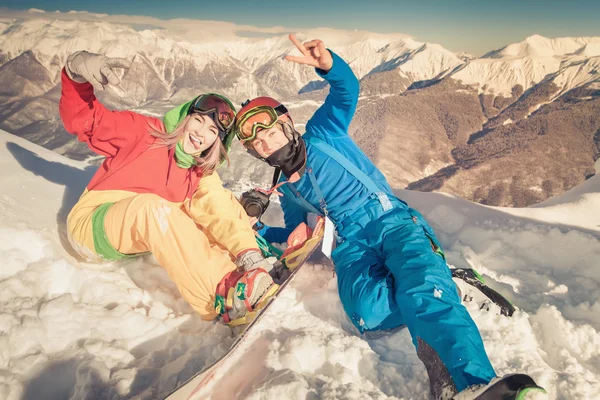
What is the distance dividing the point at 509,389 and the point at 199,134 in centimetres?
165

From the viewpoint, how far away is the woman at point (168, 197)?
1.43 metres

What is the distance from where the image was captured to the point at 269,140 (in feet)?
6.08

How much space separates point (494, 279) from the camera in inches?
91.0

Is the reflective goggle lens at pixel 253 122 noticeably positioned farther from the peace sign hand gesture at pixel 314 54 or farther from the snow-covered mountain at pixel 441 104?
the snow-covered mountain at pixel 441 104

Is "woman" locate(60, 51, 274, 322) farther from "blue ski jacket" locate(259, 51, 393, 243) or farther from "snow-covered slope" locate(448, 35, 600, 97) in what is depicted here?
"snow-covered slope" locate(448, 35, 600, 97)

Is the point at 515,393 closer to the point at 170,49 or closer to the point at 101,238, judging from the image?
the point at 101,238

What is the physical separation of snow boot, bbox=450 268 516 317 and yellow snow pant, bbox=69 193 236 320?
129 cm

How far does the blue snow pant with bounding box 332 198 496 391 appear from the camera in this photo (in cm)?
113

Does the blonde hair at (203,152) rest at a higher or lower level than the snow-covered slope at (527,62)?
lower

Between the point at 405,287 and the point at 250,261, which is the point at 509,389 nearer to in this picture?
the point at 405,287

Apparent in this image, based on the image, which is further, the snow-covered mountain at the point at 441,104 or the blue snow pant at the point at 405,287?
the snow-covered mountain at the point at 441,104

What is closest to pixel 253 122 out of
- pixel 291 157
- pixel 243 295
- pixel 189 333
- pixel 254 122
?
pixel 254 122

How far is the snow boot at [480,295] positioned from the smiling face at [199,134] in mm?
1590

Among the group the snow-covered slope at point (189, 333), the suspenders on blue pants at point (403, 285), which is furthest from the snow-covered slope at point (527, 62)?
the suspenders on blue pants at point (403, 285)
